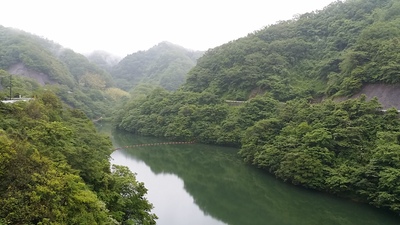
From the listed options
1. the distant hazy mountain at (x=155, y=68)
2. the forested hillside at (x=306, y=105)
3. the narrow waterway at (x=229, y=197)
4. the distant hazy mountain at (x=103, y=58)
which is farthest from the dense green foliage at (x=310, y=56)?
the distant hazy mountain at (x=103, y=58)

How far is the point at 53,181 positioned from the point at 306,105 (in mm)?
24456

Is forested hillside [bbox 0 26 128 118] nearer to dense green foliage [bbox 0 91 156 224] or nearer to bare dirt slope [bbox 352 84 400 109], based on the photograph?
bare dirt slope [bbox 352 84 400 109]

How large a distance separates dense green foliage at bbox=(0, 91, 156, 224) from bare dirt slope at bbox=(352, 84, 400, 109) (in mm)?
19983

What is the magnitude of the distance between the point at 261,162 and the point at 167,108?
21335 mm

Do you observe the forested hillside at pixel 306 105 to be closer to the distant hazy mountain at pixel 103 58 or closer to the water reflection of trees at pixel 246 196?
the water reflection of trees at pixel 246 196

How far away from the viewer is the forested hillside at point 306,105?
21594 mm

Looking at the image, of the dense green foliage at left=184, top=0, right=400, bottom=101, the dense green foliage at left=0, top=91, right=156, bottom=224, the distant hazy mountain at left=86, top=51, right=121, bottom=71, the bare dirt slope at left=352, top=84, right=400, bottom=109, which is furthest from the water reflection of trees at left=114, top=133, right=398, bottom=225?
the distant hazy mountain at left=86, top=51, right=121, bottom=71

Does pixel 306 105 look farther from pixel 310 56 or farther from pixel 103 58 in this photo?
pixel 103 58

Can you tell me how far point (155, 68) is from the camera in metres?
110

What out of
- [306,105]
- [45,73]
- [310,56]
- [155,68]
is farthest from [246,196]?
[155,68]

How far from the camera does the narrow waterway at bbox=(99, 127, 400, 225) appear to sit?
18812mm

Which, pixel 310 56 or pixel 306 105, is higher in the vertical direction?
pixel 310 56

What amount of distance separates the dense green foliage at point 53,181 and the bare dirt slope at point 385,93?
1998 cm

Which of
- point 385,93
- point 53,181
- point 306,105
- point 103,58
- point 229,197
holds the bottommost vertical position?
point 229,197
